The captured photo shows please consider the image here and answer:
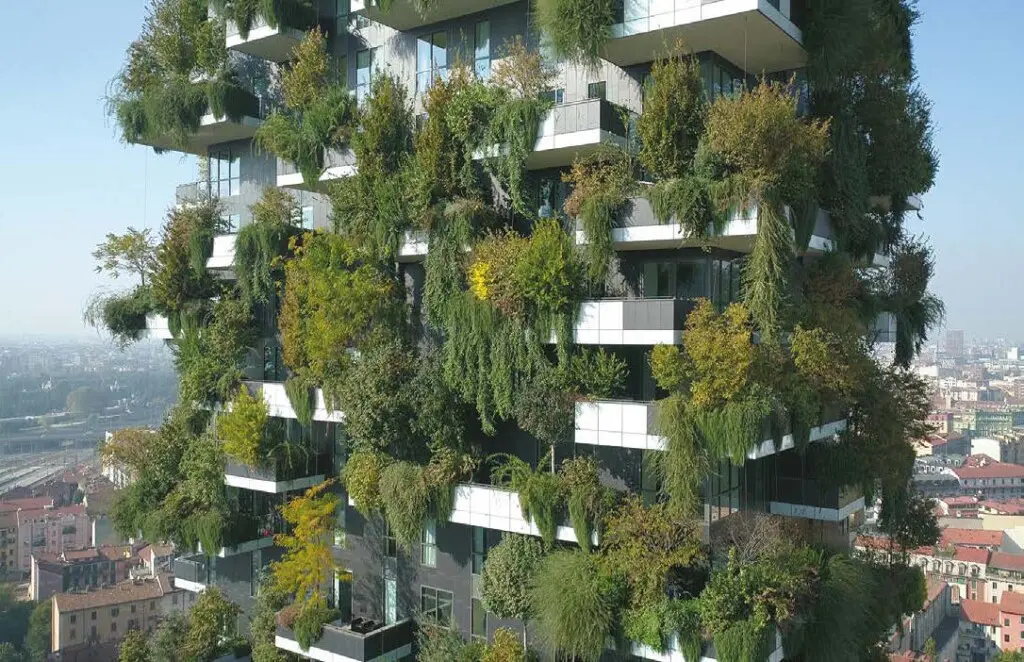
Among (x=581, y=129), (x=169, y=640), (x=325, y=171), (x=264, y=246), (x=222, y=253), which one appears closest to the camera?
(x=581, y=129)

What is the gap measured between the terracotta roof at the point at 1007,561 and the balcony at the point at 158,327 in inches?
4143

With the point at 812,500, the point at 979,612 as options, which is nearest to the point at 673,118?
the point at 812,500

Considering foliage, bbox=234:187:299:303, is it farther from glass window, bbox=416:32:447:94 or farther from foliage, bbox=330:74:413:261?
glass window, bbox=416:32:447:94

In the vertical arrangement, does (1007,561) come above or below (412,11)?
below

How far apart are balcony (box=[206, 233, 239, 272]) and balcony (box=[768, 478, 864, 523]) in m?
16.0

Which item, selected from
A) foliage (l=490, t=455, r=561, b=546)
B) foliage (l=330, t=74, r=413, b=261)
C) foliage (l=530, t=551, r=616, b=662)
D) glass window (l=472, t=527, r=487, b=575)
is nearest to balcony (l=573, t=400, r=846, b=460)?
foliage (l=490, t=455, r=561, b=546)

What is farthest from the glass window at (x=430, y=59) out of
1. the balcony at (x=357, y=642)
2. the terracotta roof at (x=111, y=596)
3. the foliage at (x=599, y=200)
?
the terracotta roof at (x=111, y=596)

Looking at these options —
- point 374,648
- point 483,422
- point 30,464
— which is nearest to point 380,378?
point 483,422

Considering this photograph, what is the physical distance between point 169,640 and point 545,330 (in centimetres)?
1412

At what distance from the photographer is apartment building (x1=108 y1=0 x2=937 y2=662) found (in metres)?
16.8

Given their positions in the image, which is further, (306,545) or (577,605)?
(306,545)

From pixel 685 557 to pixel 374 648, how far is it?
8765 mm

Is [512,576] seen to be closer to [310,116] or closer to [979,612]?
[310,116]

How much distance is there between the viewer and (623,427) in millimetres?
16766
